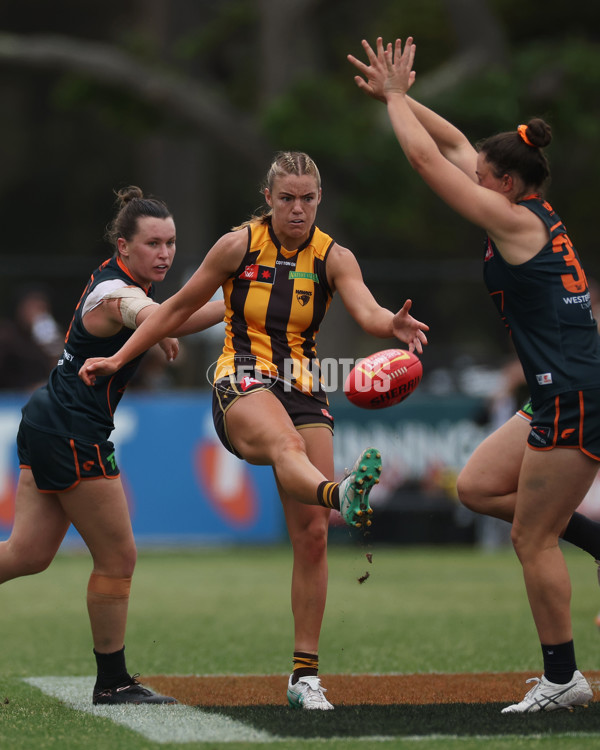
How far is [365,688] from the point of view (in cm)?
635

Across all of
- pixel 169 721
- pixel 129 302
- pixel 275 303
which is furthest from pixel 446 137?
pixel 169 721

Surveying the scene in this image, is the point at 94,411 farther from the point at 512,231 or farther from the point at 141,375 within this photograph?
the point at 141,375

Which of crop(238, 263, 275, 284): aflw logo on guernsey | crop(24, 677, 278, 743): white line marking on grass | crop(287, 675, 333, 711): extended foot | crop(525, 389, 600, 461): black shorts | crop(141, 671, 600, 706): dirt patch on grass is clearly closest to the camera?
crop(24, 677, 278, 743): white line marking on grass

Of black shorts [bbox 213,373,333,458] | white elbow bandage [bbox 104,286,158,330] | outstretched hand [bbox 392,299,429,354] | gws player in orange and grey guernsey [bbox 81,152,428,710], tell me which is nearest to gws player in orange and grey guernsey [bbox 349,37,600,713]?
outstretched hand [bbox 392,299,429,354]

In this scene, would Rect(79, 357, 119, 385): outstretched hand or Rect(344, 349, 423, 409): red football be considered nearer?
Rect(344, 349, 423, 409): red football

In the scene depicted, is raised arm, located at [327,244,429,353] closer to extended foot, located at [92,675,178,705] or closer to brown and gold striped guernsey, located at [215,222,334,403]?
brown and gold striped guernsey, located at [215,222,334,403]

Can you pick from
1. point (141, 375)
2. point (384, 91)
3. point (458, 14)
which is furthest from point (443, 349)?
point (384, 91)

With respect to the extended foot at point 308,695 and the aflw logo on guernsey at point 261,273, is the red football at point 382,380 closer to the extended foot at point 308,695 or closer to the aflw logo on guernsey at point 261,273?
the aflw logo on guernsey at point 261,273

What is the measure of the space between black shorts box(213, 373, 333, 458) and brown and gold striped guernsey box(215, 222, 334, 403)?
4 centimetres

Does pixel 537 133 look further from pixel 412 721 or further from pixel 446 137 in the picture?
pixel 412 721

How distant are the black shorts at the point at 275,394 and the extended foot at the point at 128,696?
1206 millimetres

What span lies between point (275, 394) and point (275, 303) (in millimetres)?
420

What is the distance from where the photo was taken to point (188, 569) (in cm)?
1259

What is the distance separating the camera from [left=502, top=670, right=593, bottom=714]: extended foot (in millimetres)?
5469
